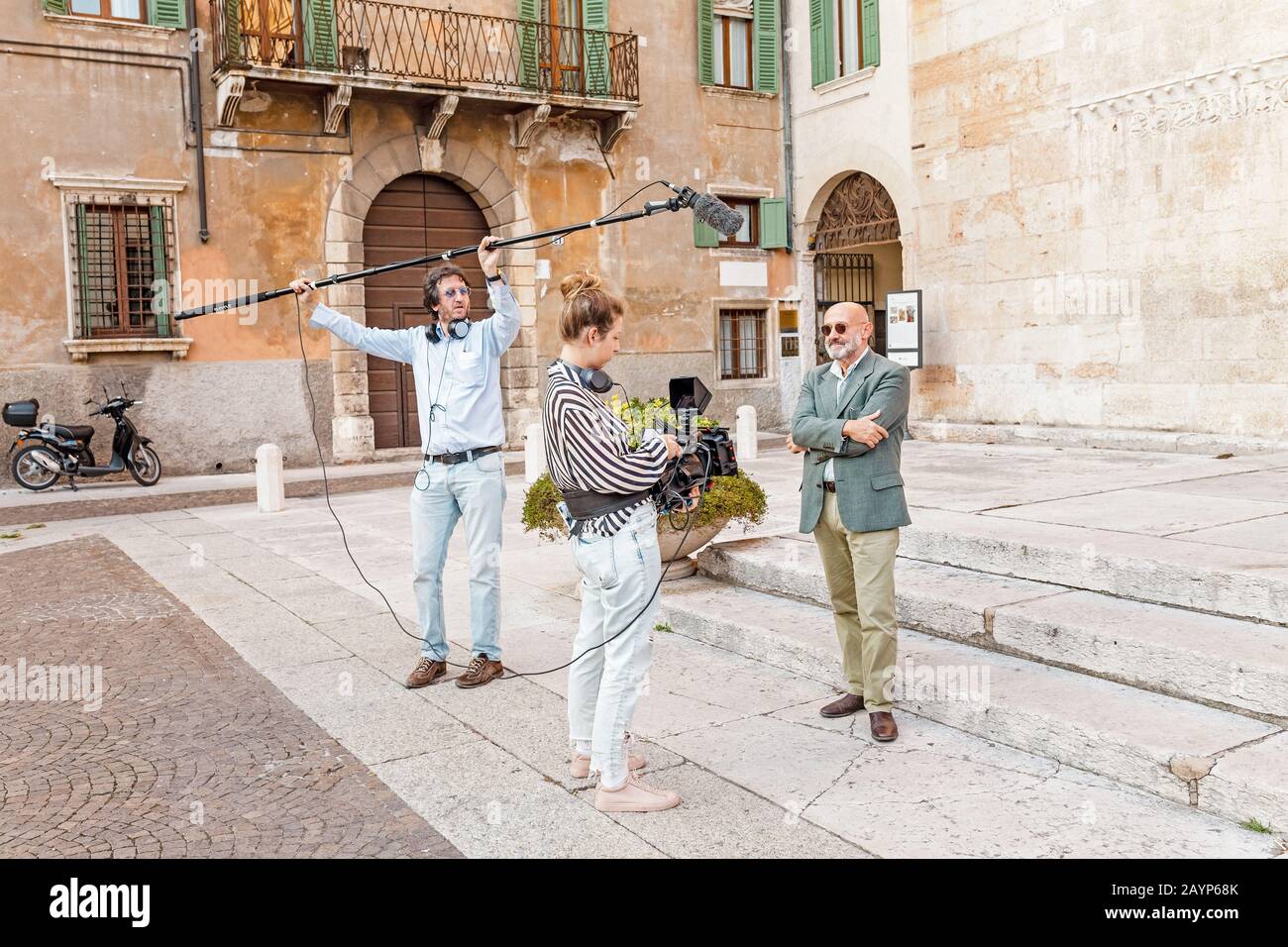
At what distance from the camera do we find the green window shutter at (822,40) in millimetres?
18531

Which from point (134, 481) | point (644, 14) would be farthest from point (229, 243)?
point (644, 14)

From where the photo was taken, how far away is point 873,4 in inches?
680

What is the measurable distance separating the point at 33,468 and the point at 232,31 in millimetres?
6185

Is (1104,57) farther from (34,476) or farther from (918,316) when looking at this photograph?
(34,476)

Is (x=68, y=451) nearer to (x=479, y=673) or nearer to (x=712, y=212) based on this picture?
(x=479, y=673)

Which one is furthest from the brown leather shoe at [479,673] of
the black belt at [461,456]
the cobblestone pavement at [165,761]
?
the black belt at [461,456]

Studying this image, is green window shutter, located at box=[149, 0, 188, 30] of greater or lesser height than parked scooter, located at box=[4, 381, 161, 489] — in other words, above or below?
above

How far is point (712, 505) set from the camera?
7.14 meters

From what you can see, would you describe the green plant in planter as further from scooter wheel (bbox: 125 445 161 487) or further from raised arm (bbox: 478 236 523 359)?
scooter wheel (bbox: 125 445 161 487)

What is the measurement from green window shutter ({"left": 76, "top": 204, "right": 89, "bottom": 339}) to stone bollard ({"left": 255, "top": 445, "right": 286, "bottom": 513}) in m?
4.20

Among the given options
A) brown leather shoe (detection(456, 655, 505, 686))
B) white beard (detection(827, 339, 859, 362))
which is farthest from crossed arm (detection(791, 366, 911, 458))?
brown leather shoe (detection(456, 655, 505, 686))

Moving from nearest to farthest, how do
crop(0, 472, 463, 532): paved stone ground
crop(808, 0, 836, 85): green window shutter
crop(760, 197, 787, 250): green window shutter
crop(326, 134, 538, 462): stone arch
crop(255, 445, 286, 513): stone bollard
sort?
crop(255, 445, 286, 513): stone bollard → crop(0, 472, 463, 532): paved stone ground → crop(326, 134, 538, 462): stone arch → crop(808, 0, 836, 85): green window shutter → crop(760, 197, 787, 250): green window shutter

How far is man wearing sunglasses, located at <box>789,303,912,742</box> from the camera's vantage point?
4.68m
